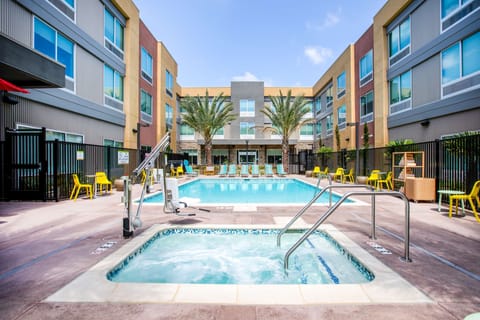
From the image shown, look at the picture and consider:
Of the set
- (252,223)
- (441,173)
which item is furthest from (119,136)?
(441,173)

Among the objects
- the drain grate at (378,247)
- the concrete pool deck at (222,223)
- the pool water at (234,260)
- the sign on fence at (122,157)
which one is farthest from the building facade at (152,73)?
the drain grate at (378,247)

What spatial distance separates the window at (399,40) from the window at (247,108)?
17939 millimetres

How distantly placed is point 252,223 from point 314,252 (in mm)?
1583

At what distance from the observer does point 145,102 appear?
19.7 meters

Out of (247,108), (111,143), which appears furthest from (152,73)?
(247,108)

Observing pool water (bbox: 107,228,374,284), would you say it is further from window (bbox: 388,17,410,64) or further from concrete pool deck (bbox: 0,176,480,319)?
window (bbox: 388,17,410,64)

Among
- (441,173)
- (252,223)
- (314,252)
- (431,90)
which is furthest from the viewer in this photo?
(431,90)

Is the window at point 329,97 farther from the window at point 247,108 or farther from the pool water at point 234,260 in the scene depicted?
the pool water at point 234,260

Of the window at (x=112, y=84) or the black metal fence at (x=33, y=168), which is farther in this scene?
the window at (x=112, y=84)

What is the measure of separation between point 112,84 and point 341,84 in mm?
19690

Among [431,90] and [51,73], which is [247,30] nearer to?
[431,90]

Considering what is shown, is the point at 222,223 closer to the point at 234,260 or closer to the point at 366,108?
the point at 234,260

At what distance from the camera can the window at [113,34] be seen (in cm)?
1459

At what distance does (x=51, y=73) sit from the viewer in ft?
24.2
